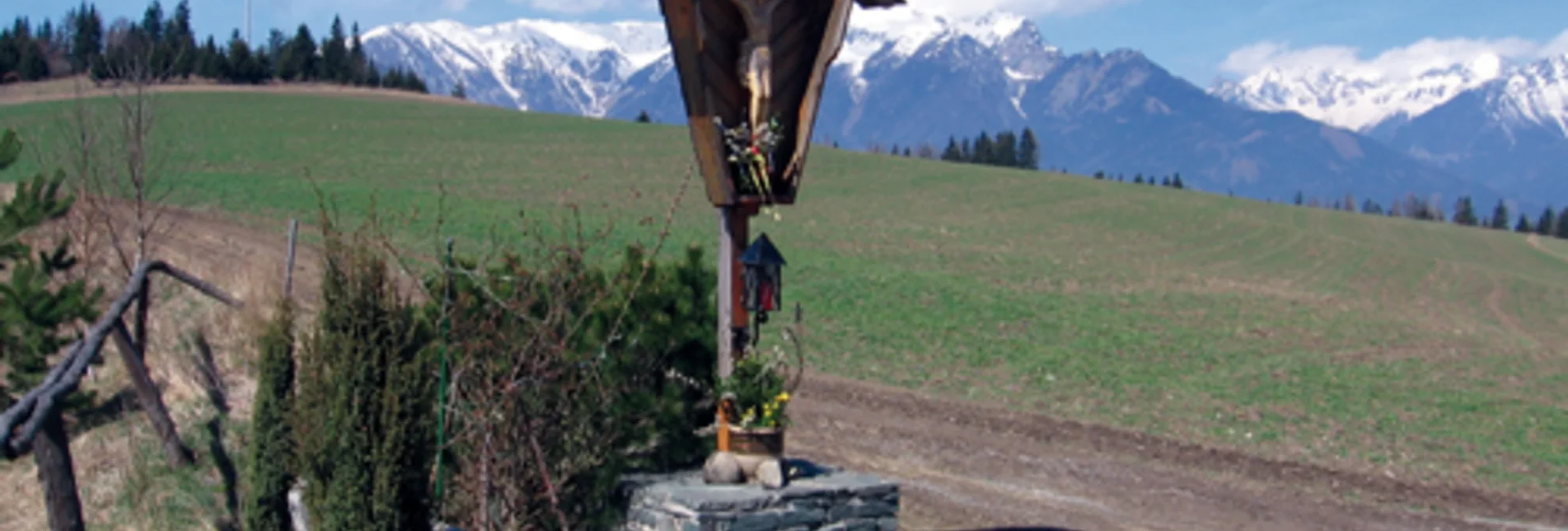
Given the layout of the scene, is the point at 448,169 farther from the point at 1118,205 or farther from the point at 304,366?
the point at 304,366

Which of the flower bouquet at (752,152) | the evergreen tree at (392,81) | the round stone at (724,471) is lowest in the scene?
the round stone at (724,471)

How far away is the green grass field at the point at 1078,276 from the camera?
19.0m

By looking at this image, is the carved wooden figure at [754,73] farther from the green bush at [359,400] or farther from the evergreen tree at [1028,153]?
the evergreen tree at [1028,153]

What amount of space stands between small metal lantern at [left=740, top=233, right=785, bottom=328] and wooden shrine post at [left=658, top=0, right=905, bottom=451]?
0.06 metres

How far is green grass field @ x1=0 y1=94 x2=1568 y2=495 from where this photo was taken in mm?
19047

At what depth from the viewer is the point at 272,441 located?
9.81 metres

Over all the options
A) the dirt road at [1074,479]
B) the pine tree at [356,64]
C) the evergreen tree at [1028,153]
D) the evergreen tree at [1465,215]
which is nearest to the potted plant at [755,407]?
the dirt road at [1074,479]

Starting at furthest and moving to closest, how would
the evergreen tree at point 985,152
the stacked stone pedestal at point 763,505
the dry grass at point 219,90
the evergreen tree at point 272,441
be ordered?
the evergreen tree at point 985,152
the dry grass at point 219,90
the evergreen tree at point 272,441
the stacked stone pedestal at point 763,505

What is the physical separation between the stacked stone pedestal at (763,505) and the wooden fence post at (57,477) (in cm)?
364

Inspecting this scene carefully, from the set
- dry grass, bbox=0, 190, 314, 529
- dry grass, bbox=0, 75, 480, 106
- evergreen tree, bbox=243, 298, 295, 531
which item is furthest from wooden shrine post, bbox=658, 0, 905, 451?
dry grass, bbox=0, 75, 480, 106

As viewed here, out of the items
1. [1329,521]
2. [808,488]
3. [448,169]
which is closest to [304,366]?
[808,488]

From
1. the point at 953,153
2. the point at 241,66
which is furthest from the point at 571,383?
the point at 953,153

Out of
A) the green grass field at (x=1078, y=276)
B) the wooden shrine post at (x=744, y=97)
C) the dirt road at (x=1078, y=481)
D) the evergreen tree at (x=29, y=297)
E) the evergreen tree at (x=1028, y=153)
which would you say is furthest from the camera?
the evergreen tree at (x=1028, y=153)

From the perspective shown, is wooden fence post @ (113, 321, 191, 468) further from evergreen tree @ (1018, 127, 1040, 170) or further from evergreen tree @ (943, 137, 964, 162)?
evergreen tree @ (1018, 127, 1040, 170)
